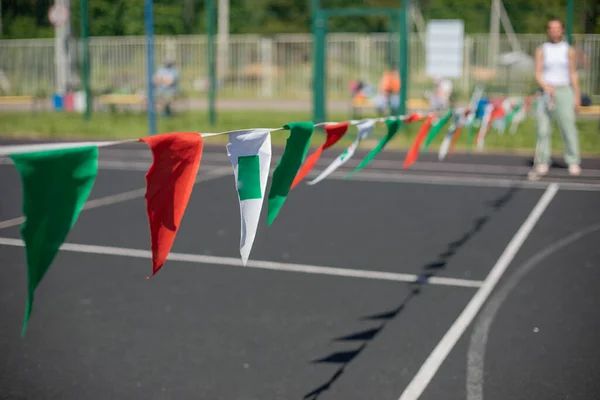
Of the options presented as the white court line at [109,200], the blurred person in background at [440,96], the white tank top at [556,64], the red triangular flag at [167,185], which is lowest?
the white court line at [109,200]

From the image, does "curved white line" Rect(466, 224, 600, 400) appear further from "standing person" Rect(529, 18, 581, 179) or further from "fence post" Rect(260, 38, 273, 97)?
"fence post" Rect(260, 38, 273, 97)

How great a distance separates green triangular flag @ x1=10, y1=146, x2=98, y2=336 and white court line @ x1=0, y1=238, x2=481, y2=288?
3.68 meters

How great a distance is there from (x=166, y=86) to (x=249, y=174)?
64.3 ft

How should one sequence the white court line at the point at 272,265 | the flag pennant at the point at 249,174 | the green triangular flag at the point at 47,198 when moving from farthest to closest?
the white court line at the point at 272,265 < the flag pennant at the point at 249,174 < the green triangular flag at the point at 47,198

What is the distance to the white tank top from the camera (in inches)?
436

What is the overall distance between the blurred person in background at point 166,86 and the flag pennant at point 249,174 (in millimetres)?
19003

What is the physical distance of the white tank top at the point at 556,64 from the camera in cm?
A: 1109

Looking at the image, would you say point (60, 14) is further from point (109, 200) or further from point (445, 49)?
point (109, 200)

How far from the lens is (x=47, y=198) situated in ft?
8.43

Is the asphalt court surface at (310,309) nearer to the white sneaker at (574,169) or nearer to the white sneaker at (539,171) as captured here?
the white sneaker at (539,171)

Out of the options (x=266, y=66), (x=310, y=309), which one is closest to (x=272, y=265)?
(x=310, y=309)

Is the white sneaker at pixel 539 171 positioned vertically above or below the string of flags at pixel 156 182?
below

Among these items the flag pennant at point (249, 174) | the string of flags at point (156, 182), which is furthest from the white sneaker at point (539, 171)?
the flag pennant at point (249, 174)

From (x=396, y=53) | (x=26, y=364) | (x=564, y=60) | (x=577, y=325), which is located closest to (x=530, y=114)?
(x=396, y=53)
